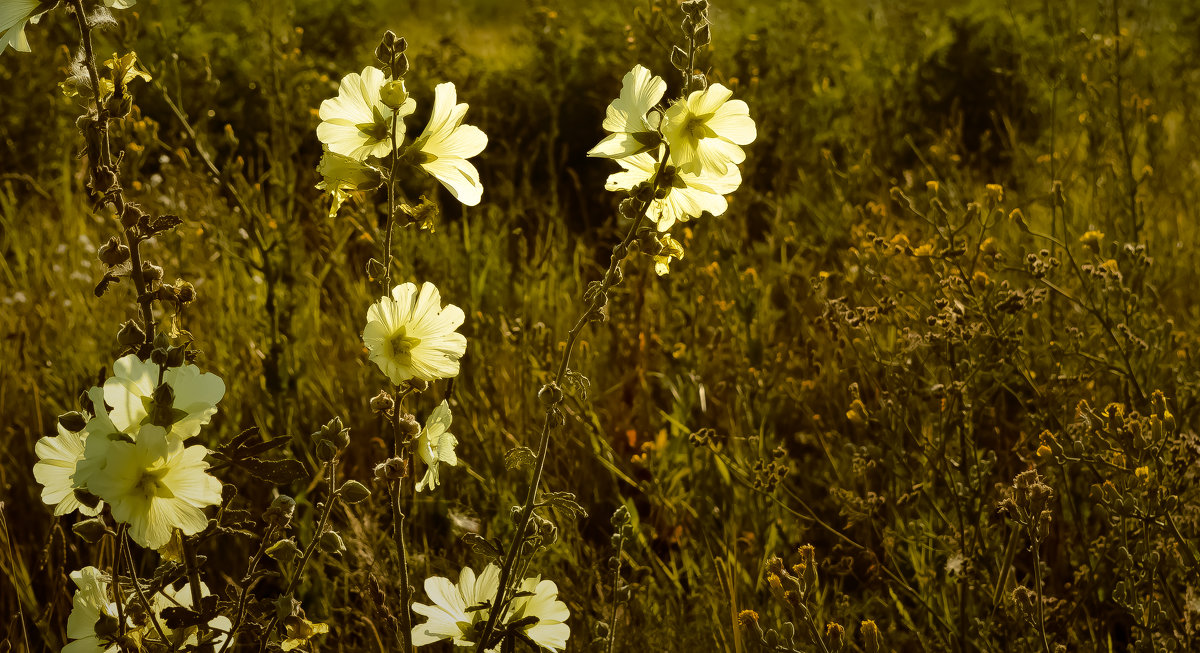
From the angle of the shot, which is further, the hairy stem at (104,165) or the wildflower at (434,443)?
the wildflower at (434,443)

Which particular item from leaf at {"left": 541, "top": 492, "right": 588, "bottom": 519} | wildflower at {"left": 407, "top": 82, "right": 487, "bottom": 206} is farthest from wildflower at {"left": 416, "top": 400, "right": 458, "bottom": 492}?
wildflower at {"left": 407, "top": 82, "right": 487, "bottom": 206}

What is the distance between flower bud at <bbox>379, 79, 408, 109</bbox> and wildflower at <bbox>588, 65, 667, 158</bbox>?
0.22 metres

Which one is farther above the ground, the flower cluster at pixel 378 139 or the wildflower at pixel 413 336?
the flower cluster at pixel 378 139

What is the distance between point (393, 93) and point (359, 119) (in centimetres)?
11

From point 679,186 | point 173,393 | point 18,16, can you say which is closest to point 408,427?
point 173,393

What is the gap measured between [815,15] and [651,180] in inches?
169

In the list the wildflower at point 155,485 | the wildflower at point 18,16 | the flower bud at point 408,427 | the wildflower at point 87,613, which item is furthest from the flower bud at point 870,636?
the wildflower at point 18,16

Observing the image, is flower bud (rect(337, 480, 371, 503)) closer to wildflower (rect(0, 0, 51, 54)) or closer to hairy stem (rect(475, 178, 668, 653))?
hairy stem (rect(475, 178, 668, 653))

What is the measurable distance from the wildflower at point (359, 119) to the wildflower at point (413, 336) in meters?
0.16

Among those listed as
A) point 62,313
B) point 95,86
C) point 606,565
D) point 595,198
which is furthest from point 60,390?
point 595,198

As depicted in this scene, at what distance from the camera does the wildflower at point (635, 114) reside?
41.5 inches

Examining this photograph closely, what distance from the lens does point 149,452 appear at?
88cm

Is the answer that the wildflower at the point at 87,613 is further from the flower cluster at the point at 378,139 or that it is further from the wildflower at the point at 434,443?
the flower cluster at the point at 378,139

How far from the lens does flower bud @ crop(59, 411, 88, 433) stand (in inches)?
37.2
